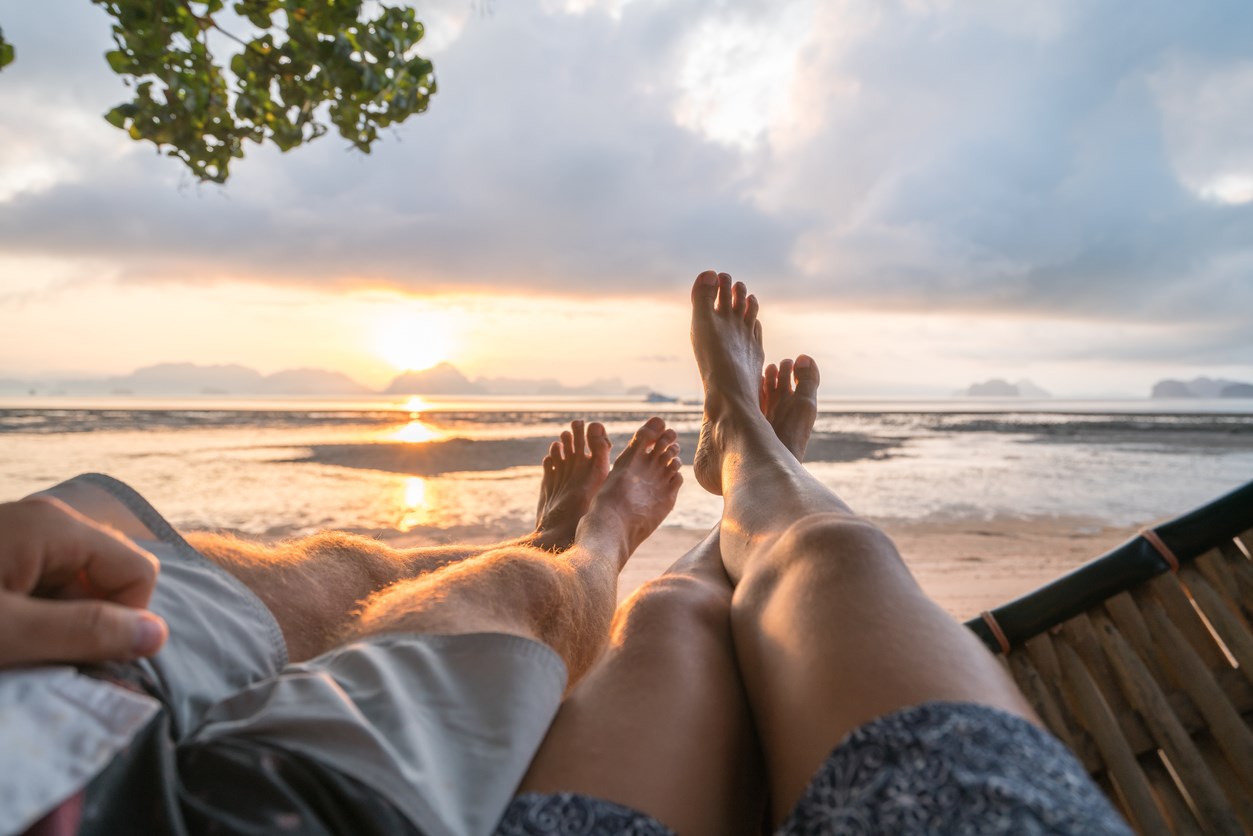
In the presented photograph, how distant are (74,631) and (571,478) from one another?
8.28 ft

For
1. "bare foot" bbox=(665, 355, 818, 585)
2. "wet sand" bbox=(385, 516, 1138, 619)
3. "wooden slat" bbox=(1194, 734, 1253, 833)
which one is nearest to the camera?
"wooden slat" bbox=(1194, 734, 1253, 833)

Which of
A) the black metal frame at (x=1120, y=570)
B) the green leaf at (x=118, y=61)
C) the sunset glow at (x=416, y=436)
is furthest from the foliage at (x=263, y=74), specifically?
the sunset glow at (x=416, y=436)

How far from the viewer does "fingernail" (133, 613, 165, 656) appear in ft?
1.97

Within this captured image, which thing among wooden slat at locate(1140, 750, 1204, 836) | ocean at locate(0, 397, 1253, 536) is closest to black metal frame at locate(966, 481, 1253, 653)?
wooden slat at locate(1140, 750, 1204, 836)

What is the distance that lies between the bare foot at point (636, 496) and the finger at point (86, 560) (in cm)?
144

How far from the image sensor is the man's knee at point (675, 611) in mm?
1023

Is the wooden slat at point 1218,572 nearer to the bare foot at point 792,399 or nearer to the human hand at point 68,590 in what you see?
the bare foot at point 792,399

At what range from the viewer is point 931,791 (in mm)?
576

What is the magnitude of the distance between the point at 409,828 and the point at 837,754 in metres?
0.38

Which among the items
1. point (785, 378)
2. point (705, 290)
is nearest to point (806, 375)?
point (785, 378)

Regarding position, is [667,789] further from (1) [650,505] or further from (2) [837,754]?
(1) [650,505]

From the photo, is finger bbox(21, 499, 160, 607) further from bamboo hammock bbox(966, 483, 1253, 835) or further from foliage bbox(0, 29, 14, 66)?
foliage bbox(0, 29, 14, 66)

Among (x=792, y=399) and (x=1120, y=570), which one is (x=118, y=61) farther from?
(x=1120, y=570)

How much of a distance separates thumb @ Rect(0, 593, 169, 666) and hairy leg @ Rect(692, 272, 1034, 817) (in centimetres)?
62
